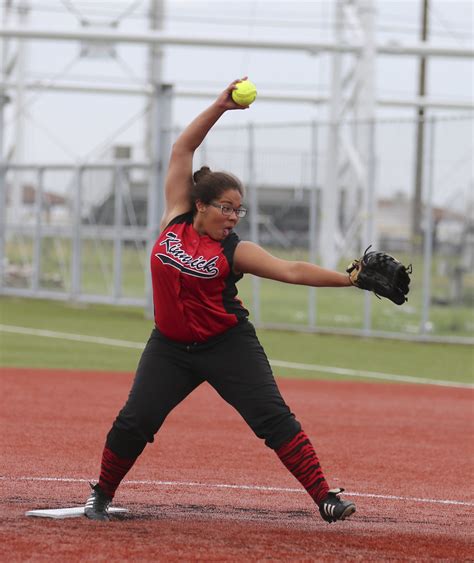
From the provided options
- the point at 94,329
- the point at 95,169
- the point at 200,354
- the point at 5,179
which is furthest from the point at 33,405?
the point at 5,179

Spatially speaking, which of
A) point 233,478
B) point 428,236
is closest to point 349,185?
point 428,236

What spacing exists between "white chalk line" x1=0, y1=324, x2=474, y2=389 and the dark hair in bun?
9.37 meters

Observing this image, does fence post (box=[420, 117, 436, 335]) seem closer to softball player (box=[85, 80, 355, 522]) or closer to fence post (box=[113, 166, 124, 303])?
fence post (box=[113, 166, 124, 303])

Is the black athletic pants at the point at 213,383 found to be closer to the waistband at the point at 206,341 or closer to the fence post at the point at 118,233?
the waistband at the point at 206,341

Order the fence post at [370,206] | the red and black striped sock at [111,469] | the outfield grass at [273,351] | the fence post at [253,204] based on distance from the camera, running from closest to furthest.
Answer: the red and black striped sock at [111,469]
the outfield grass at [273,351]
the fence post at [370,206]
the fence post at [253,204]

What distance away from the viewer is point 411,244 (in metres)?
20.1

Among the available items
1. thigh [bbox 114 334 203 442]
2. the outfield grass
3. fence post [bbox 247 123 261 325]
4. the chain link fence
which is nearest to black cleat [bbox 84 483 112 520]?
thigh [bbox 114 334 203 442]

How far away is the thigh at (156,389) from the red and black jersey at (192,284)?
0.11 meters

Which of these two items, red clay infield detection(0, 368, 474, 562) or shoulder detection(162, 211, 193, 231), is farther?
shoulder detection(162, 211, 193, 231)

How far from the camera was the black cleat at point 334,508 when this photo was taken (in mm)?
6164

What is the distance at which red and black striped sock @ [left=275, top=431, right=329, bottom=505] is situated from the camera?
629 cm

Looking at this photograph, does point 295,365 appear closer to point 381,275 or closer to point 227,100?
point 227,100

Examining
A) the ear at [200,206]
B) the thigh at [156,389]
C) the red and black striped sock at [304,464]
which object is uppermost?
the ear at [200,206]

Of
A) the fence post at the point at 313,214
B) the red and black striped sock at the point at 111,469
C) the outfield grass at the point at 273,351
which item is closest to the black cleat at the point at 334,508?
the red and black striped sock at the point at 111,469
